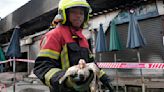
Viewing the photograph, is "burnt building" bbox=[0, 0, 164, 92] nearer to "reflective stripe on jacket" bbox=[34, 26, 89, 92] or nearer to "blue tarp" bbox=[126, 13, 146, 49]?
"blue tarp" bbox=[126, 13, 146, 49]

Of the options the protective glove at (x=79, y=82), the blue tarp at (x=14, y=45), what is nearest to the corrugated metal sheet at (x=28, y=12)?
the blue tarp at (x=14, y=45)

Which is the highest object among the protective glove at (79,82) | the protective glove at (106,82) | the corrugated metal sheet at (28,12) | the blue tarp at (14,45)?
the corrugated metal sheet at (28,12)

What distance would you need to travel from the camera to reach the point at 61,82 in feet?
5.83

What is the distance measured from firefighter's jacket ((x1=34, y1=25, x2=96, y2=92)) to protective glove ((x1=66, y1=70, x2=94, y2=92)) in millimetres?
75

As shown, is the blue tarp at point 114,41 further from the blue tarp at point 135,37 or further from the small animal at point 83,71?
the small animal at point 83,71

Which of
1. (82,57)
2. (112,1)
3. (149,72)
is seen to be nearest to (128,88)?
(149,72)

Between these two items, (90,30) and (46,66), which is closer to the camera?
(46,66)

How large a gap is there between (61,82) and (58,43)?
361 mm

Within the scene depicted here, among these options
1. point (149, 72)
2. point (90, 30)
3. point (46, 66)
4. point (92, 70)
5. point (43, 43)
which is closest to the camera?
point (92, 70)

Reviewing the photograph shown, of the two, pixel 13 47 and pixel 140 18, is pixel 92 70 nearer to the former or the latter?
pixel 140 18

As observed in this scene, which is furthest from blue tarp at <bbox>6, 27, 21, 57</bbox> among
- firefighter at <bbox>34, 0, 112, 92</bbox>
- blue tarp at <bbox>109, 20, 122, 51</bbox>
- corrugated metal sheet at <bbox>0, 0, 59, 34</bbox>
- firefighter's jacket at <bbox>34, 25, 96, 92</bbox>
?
firefighter's jacket at <bbox>34, 25, 96, 92</bbox>

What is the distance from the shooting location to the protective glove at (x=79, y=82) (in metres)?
1.69

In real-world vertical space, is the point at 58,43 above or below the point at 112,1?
below

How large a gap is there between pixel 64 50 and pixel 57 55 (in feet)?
0.23
